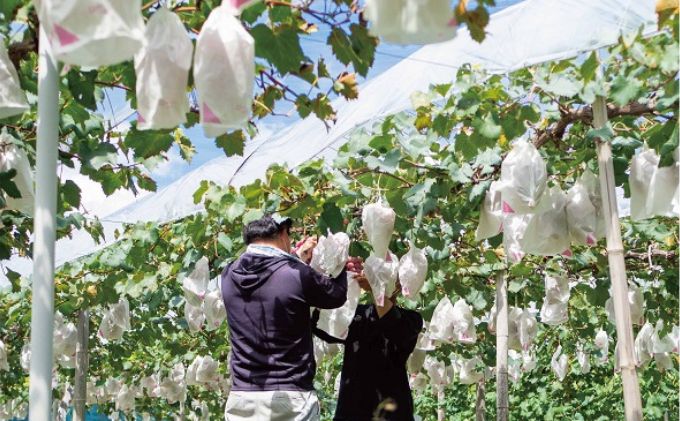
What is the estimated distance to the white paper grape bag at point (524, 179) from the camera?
3.04 meters

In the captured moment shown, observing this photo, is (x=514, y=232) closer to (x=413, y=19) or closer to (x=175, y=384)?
(x=413, y=19)

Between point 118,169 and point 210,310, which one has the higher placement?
point 118,169

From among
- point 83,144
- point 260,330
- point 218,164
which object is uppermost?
point 218,164

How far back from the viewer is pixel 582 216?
10.5ft

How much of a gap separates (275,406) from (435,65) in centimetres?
124

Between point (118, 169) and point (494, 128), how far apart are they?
1.56 meters

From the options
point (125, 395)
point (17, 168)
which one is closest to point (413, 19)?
point (17, 168)

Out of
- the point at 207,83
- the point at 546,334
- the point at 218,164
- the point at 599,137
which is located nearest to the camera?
the point at 207,83

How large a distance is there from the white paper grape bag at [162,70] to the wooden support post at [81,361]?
19.2 feet

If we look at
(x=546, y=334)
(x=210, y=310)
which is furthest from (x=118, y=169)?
(x=546, y=334)

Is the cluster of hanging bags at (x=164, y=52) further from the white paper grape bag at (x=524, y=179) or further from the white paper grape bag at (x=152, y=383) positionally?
the white paper grape bag at (x=152, y=383)

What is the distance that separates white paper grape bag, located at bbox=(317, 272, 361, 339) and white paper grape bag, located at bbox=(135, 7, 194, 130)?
7.28 feet

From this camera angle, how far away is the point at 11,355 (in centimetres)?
1041

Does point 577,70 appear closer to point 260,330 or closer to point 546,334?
point 260,330
